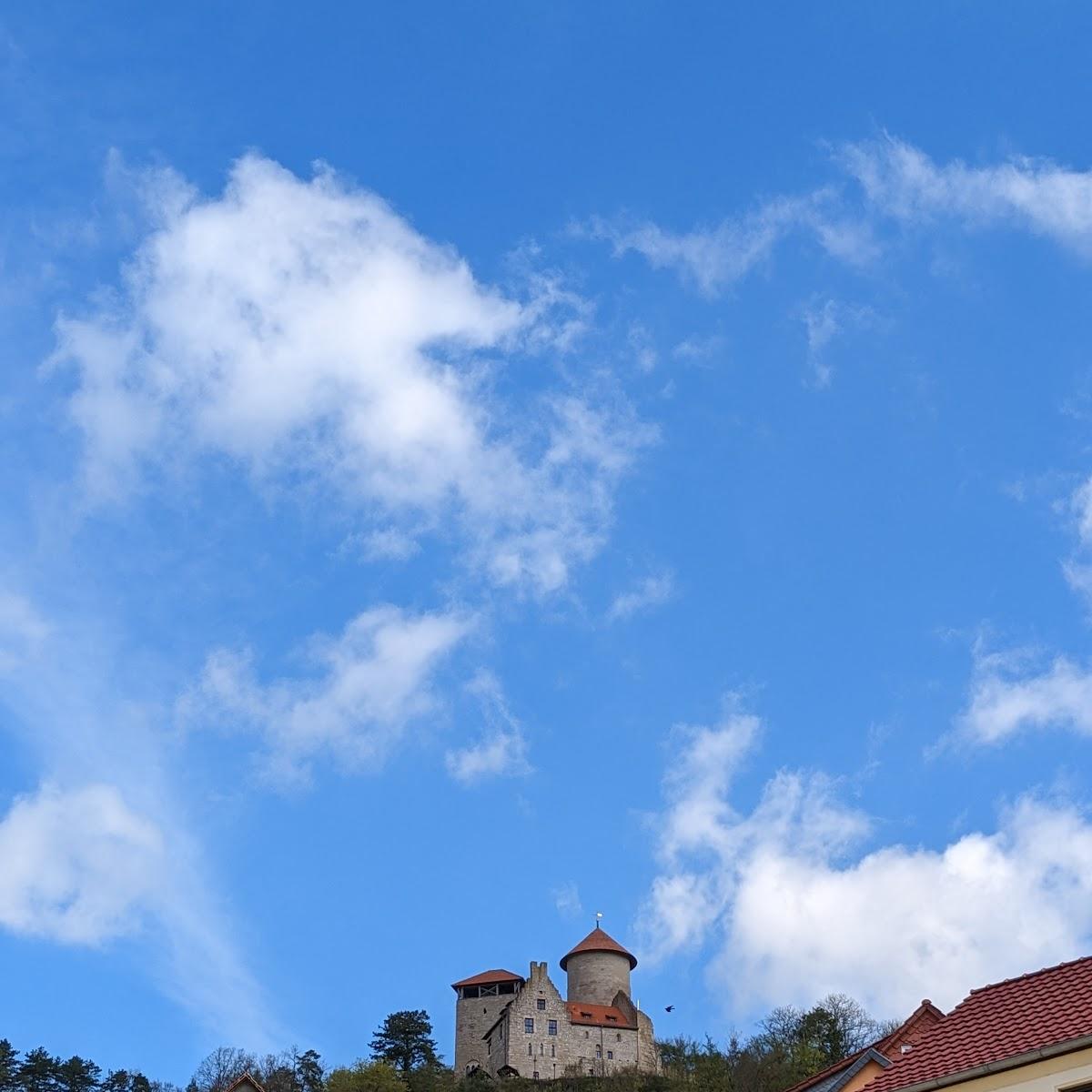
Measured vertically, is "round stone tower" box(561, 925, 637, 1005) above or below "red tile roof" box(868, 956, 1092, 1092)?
above

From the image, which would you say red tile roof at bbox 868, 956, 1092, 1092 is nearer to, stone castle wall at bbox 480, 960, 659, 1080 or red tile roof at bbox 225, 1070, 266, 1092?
red tile roof at bbox 225, 1070, 266, 1092

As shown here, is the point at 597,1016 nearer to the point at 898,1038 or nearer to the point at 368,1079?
the point at 368,1079

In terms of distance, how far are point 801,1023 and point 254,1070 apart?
63.7 meters

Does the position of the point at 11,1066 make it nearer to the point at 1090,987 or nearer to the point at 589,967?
the point at 589,967

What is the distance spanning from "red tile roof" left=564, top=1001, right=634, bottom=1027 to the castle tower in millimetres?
5914

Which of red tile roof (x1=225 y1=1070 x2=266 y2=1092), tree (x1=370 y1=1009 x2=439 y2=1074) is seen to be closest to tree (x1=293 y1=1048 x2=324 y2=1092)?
tree (x1=370 y1=1009 x2=439 y2=1074)

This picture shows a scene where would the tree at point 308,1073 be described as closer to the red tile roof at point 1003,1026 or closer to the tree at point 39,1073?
the tree at point 39,1073

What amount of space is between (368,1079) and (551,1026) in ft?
92.2

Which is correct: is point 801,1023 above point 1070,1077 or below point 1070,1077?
above

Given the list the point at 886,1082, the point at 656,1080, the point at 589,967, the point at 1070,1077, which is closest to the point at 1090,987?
the point at 1070,1077

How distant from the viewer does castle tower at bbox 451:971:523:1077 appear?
450 ft

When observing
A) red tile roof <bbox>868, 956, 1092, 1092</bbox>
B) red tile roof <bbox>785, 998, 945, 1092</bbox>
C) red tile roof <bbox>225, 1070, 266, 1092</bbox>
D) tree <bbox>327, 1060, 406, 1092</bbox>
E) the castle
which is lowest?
red tile roof <bbox>868, 956, 1092, 1092</bbox>

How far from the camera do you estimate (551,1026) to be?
134250 mm

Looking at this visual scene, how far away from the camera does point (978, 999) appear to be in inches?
818
